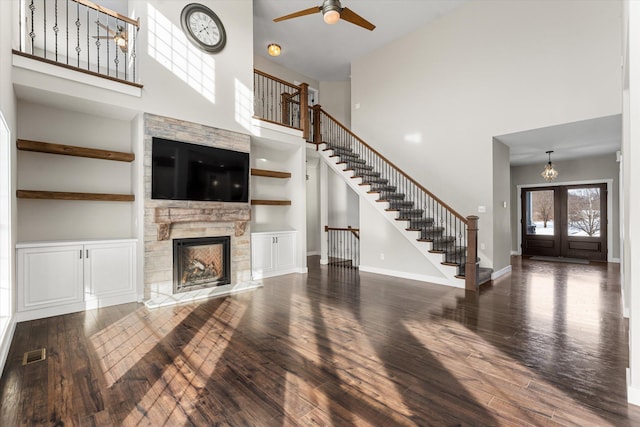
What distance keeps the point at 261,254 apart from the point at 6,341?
3763 millimetres

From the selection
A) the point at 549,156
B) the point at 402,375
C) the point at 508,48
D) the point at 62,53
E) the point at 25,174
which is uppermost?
the point at 62,53

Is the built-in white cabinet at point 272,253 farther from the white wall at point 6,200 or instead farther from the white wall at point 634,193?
the white wall at point 634,193

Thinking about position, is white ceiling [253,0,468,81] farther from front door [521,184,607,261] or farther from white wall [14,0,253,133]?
front door [521,184,607,261]

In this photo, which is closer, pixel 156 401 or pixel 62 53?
pixel 156 401

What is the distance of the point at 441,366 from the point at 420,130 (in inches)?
212

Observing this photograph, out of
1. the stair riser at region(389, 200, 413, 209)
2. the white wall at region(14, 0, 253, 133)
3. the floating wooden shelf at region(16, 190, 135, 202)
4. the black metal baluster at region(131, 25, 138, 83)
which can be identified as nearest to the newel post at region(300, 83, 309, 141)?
the white wall at region(14, 0, 253, 133)

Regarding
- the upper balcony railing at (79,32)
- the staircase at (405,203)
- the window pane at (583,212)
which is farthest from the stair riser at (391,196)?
the window pane at (583,212)

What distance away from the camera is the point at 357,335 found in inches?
128

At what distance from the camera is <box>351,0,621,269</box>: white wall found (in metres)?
4.89

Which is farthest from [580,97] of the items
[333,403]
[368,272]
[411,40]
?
[333,403]

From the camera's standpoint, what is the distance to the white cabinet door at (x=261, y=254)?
238 inches

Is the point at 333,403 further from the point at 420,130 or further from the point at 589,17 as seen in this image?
the point at 589,17

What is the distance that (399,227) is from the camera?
5.99 metres

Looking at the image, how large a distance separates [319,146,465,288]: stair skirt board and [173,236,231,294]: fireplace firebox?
2946 mm
